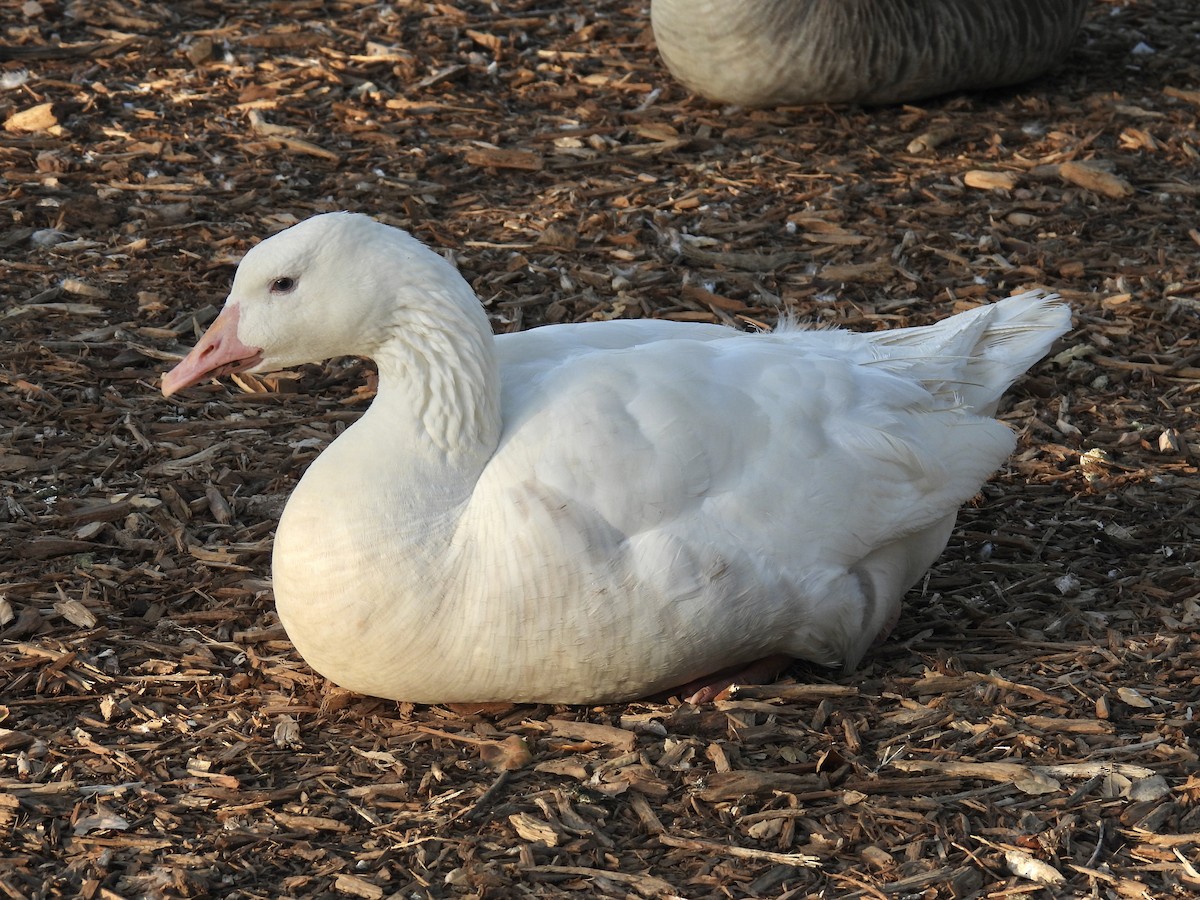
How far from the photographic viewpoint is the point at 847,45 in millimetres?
8297

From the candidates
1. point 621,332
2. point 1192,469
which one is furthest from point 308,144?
point 1192,469

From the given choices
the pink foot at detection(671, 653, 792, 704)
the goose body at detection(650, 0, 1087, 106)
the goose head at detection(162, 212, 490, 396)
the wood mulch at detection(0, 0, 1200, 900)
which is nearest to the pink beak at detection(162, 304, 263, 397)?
the goose head at detection(162, 212, 490, 396)

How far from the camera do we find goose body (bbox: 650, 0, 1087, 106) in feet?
27.2

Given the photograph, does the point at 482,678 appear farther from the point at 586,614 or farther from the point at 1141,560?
the point at 1141,560

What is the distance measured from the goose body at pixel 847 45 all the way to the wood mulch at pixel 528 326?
0.72ft

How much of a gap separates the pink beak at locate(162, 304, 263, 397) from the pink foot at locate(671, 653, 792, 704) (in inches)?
63.2

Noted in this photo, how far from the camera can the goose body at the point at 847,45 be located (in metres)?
8.29

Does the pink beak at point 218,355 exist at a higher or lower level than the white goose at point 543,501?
higher

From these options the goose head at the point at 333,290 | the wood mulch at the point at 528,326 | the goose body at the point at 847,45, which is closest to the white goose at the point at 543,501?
the goose head at the point at 333,290

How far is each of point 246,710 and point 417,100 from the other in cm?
490

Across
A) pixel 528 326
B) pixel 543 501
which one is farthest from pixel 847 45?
pixel 543 501

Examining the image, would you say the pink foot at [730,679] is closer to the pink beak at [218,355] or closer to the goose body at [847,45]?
the pink beak at [218,355]

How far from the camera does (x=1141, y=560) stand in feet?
17.1

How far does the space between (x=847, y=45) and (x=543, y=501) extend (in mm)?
5043
